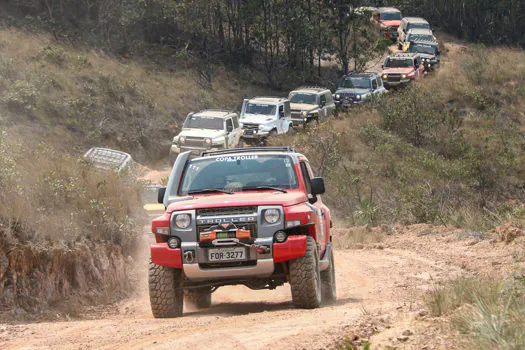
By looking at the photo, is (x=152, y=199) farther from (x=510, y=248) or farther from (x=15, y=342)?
(x=15, y=342)

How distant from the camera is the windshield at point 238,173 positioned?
969 centimetres

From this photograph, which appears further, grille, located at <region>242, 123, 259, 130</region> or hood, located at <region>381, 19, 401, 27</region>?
hood, located at <region>381, 19, 401, 27</region>

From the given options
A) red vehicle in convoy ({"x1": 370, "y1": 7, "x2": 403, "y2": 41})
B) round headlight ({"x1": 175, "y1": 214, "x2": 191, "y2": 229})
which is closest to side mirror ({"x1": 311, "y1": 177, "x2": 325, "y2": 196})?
round headlight ({"x1": 175, "y1": 214, "x2": 191, "y2": 229})

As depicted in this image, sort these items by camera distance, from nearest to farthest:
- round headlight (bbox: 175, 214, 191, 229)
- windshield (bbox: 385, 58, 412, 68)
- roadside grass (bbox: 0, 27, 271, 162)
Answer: round headlight (bbox: 175, 214, 191, 229), roadside grass (bbox: 0, 27, 271, 162), windshield (bbox: 385, 58, 412, 68)

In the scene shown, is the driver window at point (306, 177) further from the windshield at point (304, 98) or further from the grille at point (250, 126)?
the windshield at point (304, 98)

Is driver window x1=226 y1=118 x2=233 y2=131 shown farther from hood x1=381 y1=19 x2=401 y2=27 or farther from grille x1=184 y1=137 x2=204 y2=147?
hood x1=381 y1=19 x2=401 y2=27

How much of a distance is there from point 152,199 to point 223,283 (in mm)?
9509

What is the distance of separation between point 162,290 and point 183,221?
30.0 inches

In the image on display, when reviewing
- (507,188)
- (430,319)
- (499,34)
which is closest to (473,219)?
(430,319)

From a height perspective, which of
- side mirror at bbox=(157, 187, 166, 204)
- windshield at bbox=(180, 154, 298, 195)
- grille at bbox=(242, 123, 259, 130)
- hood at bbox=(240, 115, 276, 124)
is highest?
windshield at bbox=(180, 154, 298, 195)

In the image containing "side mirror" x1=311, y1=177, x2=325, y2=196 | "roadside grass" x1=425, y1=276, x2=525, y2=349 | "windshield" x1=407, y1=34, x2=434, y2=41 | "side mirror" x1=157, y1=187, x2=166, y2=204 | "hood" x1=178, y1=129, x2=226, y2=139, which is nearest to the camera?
"roadside grass" x1=425, y1=276, x2=525, y2=349

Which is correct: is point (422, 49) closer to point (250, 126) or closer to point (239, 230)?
point (250, 126)

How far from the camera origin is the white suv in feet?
104

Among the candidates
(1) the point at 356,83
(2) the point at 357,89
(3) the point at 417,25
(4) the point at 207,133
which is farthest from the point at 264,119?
(3) the point at 417,25
